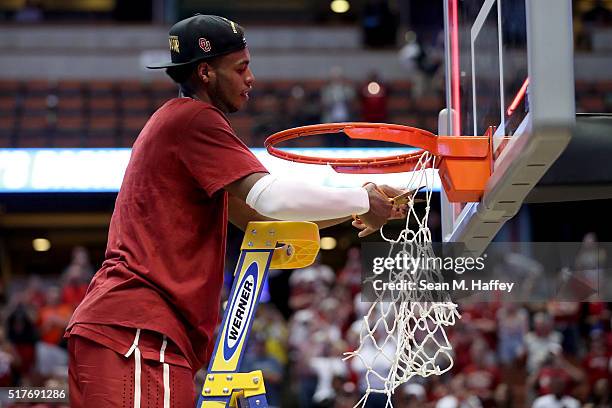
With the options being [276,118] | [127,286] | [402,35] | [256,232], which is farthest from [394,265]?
[402,35]

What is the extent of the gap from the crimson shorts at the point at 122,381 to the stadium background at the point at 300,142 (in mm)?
5548

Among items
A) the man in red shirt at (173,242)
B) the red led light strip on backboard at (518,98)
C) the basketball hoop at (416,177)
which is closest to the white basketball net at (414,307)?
the basketball hoop at (416,177)

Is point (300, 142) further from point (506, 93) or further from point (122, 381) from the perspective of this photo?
point (122, 381)

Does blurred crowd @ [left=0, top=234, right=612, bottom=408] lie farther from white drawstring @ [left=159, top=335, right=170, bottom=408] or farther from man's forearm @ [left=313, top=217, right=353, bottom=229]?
white drawstring @ [left=159, top=335, right=170, bottom=408]

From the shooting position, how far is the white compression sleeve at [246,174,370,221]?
3.26 m

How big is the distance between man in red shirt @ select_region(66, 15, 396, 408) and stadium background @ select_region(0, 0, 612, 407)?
5342 millimetres

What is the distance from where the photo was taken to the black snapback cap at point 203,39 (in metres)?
3.46

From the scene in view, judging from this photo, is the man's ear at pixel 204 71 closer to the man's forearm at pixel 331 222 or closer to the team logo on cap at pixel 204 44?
the team logo on cap at pixel 204 44

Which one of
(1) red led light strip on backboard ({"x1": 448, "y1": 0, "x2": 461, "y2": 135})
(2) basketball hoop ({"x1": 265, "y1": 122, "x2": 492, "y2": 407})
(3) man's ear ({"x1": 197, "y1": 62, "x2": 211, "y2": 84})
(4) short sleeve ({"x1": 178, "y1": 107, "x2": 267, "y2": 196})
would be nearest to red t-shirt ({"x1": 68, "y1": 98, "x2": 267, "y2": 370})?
(4) short sleeve ({"x1": 178, "y1": 107, "x2": 267, "y2": 196})

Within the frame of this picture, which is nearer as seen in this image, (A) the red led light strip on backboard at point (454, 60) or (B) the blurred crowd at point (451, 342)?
(A) the red led light strip on backboard at point (454, 60)

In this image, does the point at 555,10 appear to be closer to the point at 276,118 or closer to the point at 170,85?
the point at 276,118

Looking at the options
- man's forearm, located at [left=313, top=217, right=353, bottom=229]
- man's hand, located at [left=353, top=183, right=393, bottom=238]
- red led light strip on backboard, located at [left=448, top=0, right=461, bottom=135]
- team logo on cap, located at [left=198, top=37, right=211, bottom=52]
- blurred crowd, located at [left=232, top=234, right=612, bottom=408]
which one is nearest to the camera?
team logo on cap, located at [left=198, top=37, right=211, bottom=52]

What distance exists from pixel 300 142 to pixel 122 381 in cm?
1130

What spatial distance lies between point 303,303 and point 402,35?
703 cm
